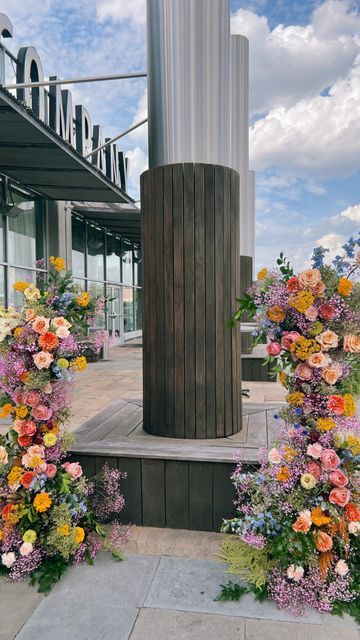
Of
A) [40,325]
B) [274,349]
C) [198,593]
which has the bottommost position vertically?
[198,593]

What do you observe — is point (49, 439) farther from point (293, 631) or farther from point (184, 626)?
point (293, 631)

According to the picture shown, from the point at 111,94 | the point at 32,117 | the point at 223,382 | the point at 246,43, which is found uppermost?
the point at 246,43

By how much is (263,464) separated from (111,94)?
20.2 ft

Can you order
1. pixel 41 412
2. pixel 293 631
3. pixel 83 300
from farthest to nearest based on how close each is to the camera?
pixel 83 300
pixel 41 412
pixel 293 631

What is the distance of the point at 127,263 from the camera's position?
17.8 metres

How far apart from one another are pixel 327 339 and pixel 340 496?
78cm

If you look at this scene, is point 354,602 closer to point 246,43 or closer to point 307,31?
point 307,31

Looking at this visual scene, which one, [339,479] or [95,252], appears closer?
[339,479]

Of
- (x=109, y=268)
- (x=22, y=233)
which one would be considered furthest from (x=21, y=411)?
(x=109, y=268)

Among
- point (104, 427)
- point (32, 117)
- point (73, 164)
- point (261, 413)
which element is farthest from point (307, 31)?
point (104, 427)

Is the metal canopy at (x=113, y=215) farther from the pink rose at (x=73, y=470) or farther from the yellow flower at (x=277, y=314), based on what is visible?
the yellow flower at (x=277, y=314)

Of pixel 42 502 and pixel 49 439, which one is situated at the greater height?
pixel 49 439

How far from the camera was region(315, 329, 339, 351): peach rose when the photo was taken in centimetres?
218

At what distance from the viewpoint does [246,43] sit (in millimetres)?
12156
